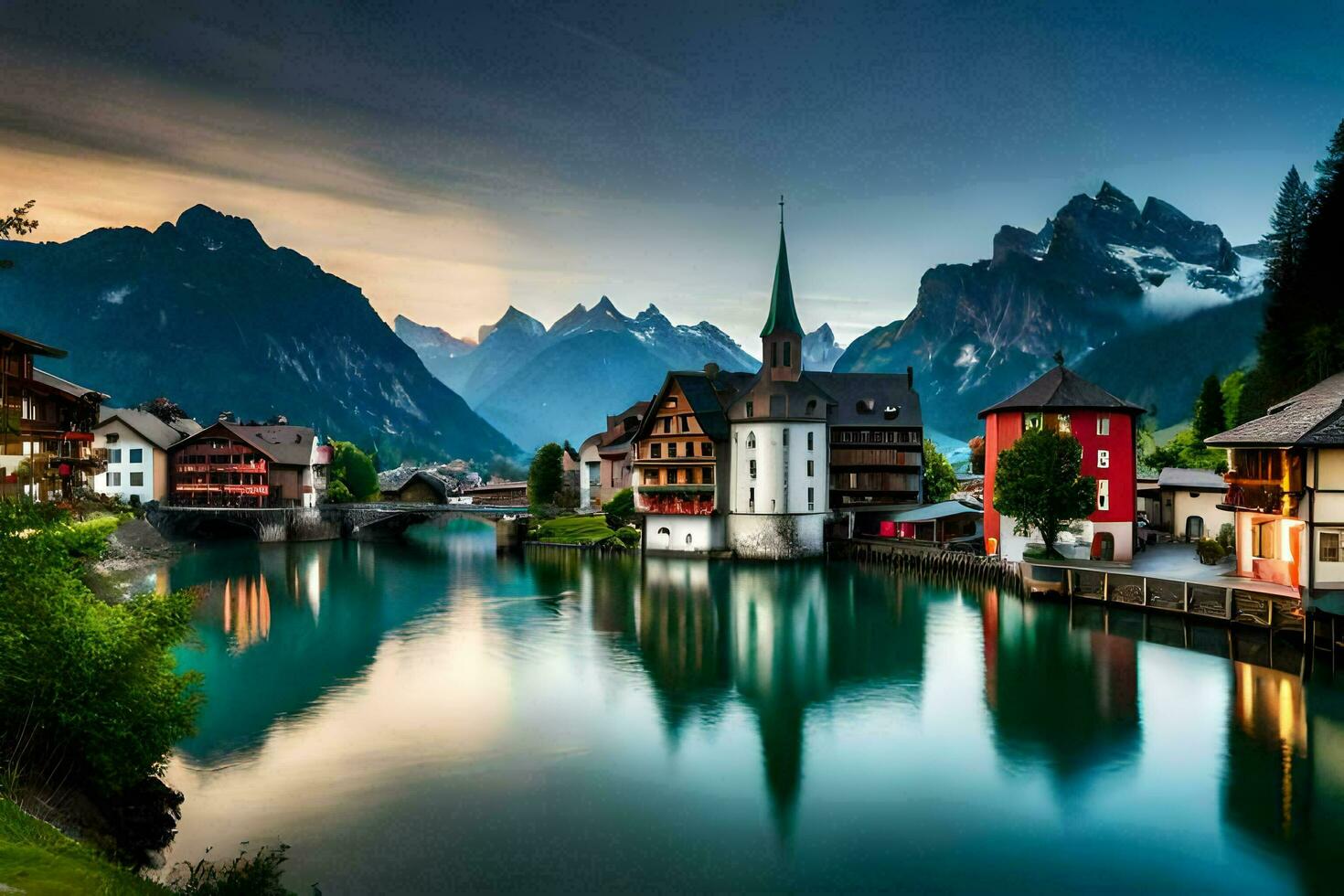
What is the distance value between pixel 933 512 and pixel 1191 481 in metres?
17.6

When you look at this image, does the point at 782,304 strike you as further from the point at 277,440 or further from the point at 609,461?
the point at 277,440

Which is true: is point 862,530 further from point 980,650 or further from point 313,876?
point 313,876

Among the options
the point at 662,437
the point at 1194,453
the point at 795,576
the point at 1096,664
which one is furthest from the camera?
the point at 1194,453

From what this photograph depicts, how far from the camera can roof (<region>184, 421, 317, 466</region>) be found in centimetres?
9800

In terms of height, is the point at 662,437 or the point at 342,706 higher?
the point at 662,437

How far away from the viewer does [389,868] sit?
19078 millimetres

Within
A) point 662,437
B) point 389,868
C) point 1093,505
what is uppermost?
point 662,437

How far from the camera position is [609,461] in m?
106

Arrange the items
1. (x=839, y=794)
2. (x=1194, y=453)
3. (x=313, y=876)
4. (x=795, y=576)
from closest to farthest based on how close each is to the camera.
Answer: (x=313, y=876) → (x=839, y=794) → (x=795, y=576) → (x=1194, y=453)

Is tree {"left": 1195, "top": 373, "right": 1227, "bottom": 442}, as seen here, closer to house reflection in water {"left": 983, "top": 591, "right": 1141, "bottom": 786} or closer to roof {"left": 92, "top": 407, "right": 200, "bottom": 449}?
house reflection in water {"left": 983, "top": 591, "right": 1141, "bottom": 786}

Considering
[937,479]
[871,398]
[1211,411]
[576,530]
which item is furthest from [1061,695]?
[576,530]

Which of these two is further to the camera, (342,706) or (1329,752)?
(342,706)

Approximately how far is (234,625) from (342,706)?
18.8 metres

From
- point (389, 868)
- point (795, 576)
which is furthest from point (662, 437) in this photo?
point (389, 868)
